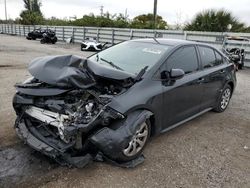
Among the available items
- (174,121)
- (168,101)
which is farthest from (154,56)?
(174,121)

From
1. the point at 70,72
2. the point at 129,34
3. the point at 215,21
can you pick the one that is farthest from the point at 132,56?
the point at 215,21

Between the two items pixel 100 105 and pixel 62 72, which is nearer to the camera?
pixel 100 105

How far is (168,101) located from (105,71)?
A: 106 centimetres

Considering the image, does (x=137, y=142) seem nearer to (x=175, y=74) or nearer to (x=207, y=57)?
(x=175, y=74)

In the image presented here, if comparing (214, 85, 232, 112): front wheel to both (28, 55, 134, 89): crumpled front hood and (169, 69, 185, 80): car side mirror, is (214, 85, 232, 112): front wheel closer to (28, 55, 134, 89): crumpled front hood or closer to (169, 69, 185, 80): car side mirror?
(169, 69, 185, 80): car side mirror

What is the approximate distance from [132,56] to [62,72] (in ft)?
4.34

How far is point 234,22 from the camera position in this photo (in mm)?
20922

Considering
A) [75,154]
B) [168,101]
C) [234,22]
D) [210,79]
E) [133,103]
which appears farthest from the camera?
[234,22]

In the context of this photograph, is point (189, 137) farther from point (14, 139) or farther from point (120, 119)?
point (14, 139)

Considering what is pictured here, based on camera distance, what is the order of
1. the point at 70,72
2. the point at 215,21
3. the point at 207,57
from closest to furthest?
the point at 70,72 < the point at 207,57 < the point at 215,21

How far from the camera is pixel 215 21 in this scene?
2030cm

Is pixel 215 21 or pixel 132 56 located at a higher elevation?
pixel 215 21

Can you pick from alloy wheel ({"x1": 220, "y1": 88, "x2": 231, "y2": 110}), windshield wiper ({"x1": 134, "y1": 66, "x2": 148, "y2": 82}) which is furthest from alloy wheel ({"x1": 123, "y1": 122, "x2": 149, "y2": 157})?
alloy wheel ({"x1": 220, "y1": 88, "x2": 231, "y2": 110})

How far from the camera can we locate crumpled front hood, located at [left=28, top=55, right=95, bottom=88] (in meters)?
3.41
